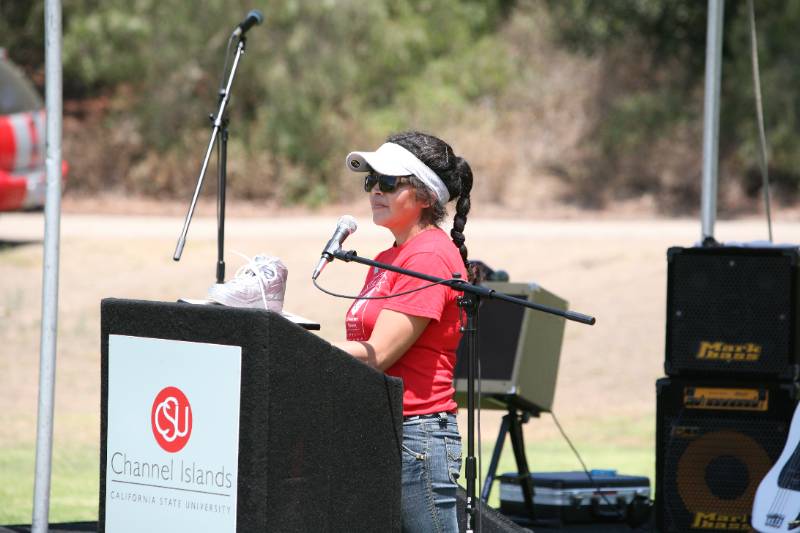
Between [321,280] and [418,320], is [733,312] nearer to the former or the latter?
[418,320]

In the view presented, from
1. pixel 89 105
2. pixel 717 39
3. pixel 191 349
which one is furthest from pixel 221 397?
pixel 89 105

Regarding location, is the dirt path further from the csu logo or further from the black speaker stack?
the csu logo

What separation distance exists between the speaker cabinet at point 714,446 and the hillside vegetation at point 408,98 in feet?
45.1

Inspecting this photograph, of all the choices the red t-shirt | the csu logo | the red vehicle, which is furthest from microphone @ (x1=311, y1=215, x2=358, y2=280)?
the red vehicle

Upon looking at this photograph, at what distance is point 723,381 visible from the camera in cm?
553

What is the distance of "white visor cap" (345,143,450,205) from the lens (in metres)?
3.43

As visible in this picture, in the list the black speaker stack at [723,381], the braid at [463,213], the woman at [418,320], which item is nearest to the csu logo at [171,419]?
the woman at [418,320]

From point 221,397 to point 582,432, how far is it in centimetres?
730

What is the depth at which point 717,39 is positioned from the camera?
22.1 feet

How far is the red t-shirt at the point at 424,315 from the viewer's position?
10.9 feet

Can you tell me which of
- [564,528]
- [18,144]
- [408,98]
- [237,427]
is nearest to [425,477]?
[237,427]

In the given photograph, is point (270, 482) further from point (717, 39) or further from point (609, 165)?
point (609, 165)

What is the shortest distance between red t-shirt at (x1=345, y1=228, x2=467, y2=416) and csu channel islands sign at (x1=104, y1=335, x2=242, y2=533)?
471mm

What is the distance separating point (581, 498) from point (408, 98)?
1660 cm
